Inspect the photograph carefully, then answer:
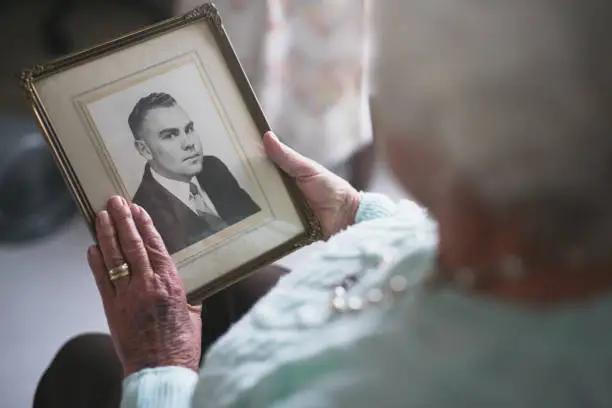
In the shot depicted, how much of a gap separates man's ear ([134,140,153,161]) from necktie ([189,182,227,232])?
62 millimetres

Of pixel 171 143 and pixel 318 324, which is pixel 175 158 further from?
pixel 318 324

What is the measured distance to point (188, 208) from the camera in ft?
2.84

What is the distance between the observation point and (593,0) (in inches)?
16.0

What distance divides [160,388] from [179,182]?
0.28m

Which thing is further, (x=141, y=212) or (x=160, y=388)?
(x=141, y=212)

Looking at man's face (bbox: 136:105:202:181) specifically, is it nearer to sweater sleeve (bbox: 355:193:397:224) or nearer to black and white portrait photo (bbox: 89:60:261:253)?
black and white portrait photo (bbox: 89:60:261:253)

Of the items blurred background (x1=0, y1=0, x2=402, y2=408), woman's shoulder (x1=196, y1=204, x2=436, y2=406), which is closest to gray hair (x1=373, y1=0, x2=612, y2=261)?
woman's shoulder (x1=196, y1=204, x2=436, y2=406)

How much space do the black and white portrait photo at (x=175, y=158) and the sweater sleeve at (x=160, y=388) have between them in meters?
0.18

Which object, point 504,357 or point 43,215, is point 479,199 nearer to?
point 504,357

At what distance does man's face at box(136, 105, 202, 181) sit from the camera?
86 cm

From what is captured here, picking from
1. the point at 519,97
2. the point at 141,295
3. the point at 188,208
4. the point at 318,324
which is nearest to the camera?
the point at 519,97

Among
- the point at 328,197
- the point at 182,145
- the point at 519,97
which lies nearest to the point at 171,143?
the point at 182,145

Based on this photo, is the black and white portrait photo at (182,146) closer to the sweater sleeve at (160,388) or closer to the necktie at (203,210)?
the necktie at (203,210)

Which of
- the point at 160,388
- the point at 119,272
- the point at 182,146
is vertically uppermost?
the point at 182,146
